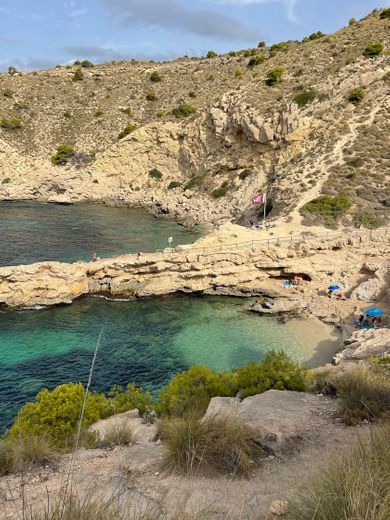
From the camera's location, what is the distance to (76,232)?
3988cm

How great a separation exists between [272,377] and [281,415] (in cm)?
316

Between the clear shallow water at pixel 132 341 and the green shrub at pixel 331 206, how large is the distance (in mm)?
12190

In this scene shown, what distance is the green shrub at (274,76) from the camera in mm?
51109

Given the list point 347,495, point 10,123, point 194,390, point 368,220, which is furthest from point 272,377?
point 10,123

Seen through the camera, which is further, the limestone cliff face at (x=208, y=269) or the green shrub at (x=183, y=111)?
the green shrub at (x=183, y=111)

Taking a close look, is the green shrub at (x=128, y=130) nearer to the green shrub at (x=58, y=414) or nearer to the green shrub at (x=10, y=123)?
the green shrub at (x=10, y=123)

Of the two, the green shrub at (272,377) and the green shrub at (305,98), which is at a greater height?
the green shrub at (305,98)

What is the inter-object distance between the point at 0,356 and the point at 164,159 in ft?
147

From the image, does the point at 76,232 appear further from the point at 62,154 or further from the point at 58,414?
the point at 58,414

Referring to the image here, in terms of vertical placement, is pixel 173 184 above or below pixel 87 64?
below

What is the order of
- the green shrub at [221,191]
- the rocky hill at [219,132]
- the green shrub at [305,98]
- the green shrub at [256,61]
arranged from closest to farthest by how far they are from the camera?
the rocky hill at [219,132]
the green shrub at [305,98]
the green shrub at [221,191]
the green shrub at [256,61]

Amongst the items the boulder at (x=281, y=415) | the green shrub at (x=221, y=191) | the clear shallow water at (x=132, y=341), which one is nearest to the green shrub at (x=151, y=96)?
the green shrub at (x=221, y=191)

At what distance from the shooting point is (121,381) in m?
16.7

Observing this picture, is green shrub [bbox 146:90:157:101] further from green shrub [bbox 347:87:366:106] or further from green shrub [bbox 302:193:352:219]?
green shrub [bbox 302:193:352:219]
